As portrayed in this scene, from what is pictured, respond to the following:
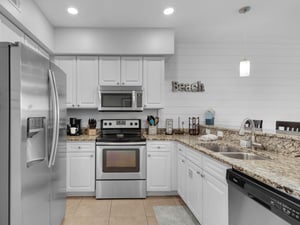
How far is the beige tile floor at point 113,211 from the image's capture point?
2660 mm

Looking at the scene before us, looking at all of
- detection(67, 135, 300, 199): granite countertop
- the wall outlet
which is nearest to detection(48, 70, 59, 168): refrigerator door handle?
detection(67, 135, 300, 199): granite countertop

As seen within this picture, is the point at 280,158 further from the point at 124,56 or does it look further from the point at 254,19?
the point at 124,56

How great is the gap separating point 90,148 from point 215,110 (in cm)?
242

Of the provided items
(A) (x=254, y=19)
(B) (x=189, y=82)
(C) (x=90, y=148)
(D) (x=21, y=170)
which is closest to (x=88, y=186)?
(C) (x=90, y=148)

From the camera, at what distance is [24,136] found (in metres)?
1.42

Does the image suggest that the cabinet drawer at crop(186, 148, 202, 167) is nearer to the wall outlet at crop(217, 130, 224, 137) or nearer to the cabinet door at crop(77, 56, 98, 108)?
the wall outlet at crop(217, 130, 224, 137)

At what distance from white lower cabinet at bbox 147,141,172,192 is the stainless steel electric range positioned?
0.10 meters

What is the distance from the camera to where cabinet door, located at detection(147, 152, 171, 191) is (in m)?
3.39

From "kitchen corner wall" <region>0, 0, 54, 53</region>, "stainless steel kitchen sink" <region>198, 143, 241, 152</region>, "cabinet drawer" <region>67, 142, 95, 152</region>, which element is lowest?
"cabinet drawer" <region>67, 142, 95, 152</region>

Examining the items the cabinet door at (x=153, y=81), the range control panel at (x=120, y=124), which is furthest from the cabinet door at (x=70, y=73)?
the cabinet door at (x=153, y=81)

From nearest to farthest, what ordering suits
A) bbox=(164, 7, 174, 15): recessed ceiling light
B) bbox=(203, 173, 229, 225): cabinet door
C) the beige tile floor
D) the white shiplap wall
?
1. bbox=(203, 173, 229, 225): cabinet door
2. the beige tile floor
3. bbox=(164, 7, 174, 15): recessed ceiling light
4. the white shiplap wall

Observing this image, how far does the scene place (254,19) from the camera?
328 cm

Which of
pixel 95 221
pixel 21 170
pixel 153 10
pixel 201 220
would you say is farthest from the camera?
pixel 153 10

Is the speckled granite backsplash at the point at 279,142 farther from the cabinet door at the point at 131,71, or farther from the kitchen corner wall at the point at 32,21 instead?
the kitchen corner wall at the point at 32,21
